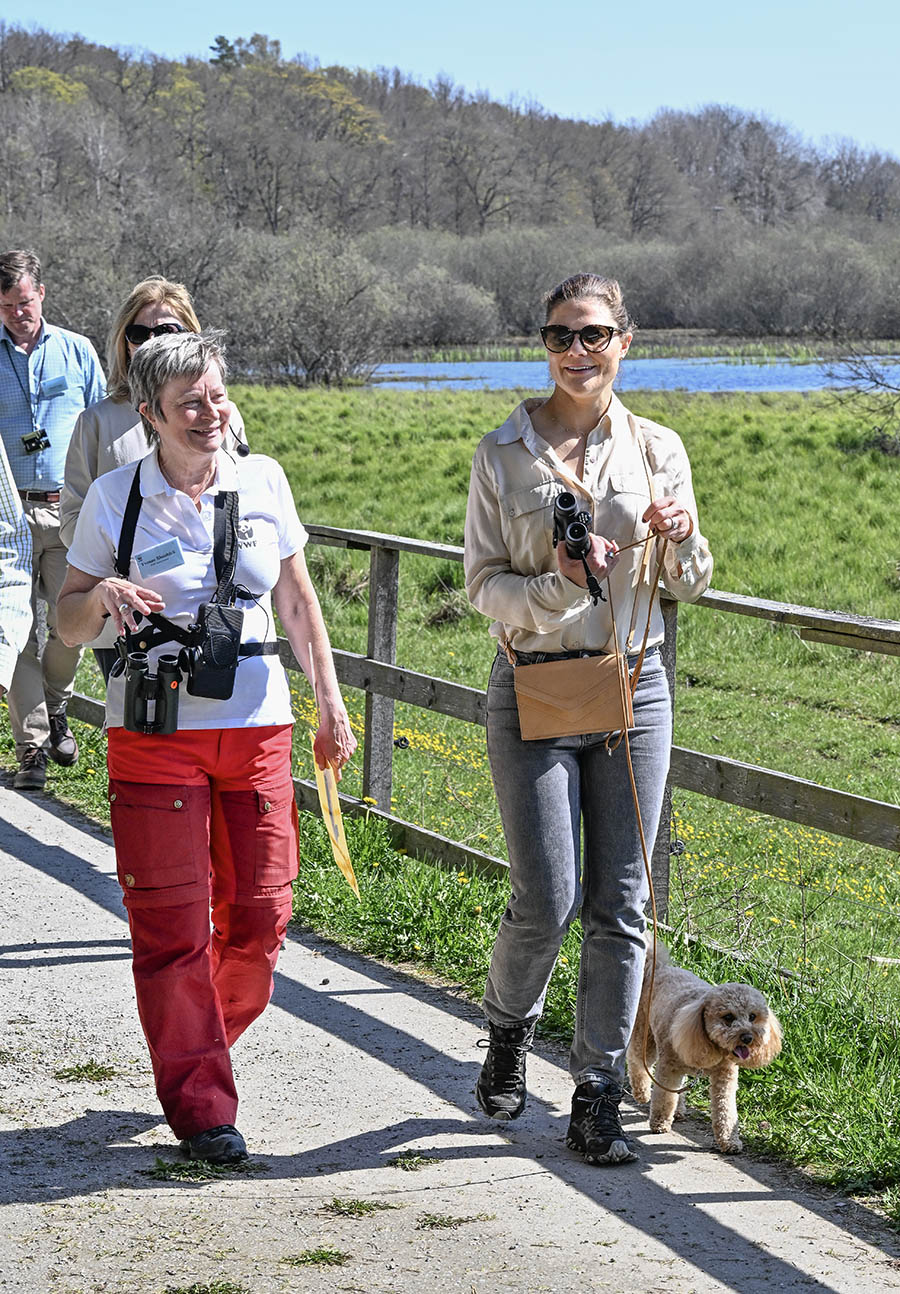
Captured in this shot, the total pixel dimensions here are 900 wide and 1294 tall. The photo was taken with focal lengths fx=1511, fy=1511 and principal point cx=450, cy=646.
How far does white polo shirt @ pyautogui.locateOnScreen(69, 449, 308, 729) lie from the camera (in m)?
3.64

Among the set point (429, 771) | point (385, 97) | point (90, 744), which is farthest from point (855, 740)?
point (385, 97)

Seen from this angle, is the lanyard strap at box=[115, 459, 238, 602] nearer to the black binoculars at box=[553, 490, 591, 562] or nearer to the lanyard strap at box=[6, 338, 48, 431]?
the black binoculars at box=[553, 490, 591, 562]

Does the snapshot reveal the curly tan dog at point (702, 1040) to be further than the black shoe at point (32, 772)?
No

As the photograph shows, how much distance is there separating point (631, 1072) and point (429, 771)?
598 centimetres

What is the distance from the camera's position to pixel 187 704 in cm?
361

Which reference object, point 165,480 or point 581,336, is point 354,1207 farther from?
point 581,336

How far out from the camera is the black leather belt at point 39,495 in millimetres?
7277

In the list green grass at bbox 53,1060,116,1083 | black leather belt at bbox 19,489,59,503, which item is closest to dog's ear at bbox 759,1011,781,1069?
green grass at bbox 53,1060,116,1083

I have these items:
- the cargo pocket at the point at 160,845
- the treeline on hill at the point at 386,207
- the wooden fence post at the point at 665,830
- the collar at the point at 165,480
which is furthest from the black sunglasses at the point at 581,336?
the treeline on hill at the point at 386,207

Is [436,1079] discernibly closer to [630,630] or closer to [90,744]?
[630,630]

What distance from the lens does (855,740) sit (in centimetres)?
1179

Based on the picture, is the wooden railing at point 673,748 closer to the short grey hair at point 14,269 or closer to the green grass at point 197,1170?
the green grass at point 197,1170

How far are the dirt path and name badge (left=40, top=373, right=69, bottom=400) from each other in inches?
130

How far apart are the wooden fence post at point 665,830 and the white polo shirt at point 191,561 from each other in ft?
4.46
